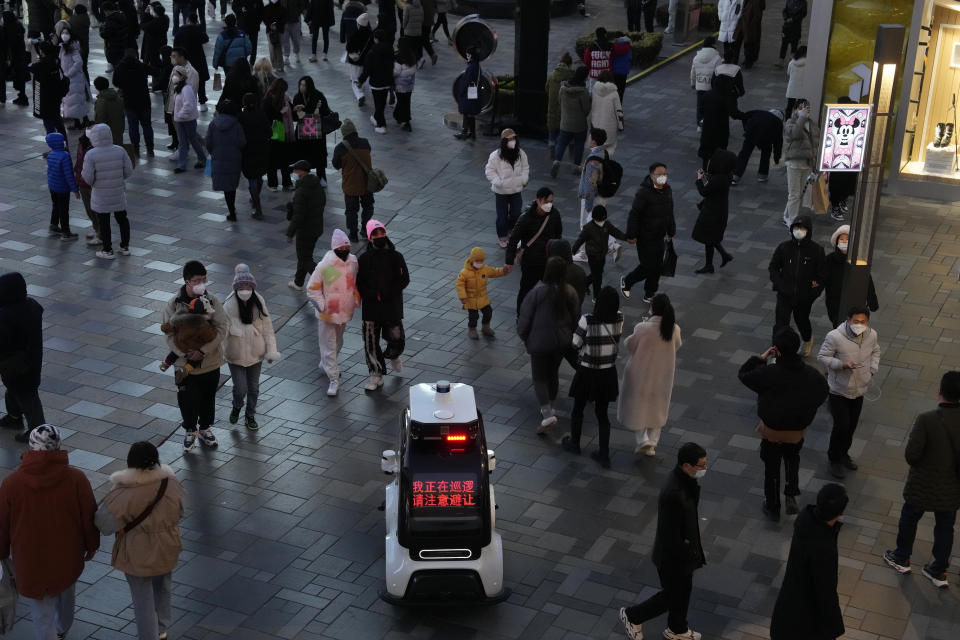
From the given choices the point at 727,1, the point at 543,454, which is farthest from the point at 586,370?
the point at 727,1

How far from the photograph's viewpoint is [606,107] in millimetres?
17328

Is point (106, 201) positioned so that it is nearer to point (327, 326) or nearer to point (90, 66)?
point (327, 326)

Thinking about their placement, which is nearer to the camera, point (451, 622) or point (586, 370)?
point (451, 622)

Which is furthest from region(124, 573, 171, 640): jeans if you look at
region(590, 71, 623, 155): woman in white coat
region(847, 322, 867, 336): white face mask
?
region(590, 71, 623, 155): woman in white coat

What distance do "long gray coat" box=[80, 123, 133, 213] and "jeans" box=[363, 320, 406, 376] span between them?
14.7 feet

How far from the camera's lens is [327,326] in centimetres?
1161

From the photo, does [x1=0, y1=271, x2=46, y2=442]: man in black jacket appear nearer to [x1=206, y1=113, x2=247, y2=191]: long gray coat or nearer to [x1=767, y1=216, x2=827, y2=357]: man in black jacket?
[x1=206, y1=113, x2=247, y2=191]: long gray coat

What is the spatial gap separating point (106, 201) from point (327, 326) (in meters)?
4.34

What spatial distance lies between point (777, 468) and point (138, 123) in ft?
41.2

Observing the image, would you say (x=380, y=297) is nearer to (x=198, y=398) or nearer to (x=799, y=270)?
(x=198, y=398)

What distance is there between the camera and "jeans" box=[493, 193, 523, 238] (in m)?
15.2

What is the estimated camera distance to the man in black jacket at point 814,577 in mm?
7209

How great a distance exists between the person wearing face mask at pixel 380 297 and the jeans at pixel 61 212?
561 cm

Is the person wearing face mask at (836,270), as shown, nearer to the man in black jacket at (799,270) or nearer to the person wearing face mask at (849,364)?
the man in black jacket at (799,270)
